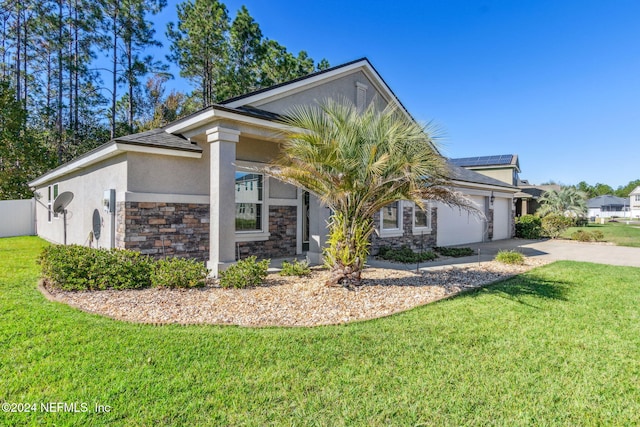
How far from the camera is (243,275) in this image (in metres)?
7.42

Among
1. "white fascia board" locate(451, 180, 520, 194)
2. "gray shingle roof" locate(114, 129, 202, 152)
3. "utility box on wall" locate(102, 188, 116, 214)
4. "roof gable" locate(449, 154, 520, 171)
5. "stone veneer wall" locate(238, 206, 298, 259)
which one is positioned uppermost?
"roof gable" locate(449, 154, 520, 171)

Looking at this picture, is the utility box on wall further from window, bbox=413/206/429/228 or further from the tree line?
the tree line


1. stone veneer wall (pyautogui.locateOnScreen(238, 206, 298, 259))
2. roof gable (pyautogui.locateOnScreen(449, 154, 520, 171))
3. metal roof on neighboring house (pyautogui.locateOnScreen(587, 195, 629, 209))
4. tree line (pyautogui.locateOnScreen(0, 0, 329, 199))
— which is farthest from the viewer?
metal roof on neighboring house (pyautogui.locateOnScreen(587, 195, 629, 209))

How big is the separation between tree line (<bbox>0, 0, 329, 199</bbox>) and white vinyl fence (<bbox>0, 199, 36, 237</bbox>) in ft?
16.7

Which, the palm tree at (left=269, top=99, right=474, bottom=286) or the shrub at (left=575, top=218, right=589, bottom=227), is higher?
the palm tree at (left=269, top=99, right=474, bottom=286)

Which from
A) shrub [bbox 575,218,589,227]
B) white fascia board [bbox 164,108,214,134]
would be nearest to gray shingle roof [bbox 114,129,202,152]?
white fascia board [bbox 164,108,214,134]

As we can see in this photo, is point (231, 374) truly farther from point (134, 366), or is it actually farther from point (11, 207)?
point (11, 207)

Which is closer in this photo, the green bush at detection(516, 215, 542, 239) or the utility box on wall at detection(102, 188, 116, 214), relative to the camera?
the utility box on wall at detection(102, 188, 116, 214)

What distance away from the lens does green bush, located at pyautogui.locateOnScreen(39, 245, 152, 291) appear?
6.81m

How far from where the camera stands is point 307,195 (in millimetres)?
12242

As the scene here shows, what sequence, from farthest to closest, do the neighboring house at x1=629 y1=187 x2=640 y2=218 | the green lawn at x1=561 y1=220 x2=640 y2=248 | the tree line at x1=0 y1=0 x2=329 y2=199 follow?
1. the neighboring house at x1=629 y1=187 x2=640 y2=218
2. the tree line at x1=0 y1=0 x2=329 y2=199
3. the green lawn at x1=561 y1=220 x2=640 y2=248

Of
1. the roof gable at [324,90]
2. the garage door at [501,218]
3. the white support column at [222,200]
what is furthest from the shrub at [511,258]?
the garage door at [501,218]

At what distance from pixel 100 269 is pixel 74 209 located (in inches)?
303

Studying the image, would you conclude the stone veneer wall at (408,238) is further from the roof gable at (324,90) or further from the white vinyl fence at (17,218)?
the white vinyl fence at (17,218)
